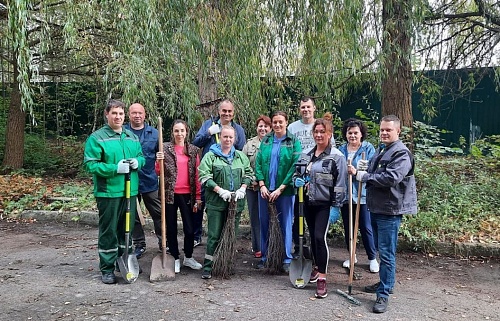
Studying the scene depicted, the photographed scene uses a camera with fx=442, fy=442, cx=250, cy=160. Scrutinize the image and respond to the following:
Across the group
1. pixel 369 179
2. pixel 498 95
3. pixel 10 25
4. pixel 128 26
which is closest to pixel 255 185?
pixel 369 179

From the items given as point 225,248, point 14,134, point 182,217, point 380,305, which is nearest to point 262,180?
point 225,248

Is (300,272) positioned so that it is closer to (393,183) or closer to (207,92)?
(393,183)

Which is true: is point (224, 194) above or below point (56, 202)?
above

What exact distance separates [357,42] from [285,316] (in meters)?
3.83

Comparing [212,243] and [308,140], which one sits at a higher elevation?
[308,140]

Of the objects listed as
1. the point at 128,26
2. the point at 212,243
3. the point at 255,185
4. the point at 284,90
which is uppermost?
the point at 128,26

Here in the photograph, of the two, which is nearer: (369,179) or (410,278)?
(369,179)

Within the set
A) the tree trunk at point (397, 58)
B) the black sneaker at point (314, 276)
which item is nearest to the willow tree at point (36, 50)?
the black sneaker at point (314, 276)

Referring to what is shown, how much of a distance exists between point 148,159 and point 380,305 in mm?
2804

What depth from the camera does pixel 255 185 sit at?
188 inches

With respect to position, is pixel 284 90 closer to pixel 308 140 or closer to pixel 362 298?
pixel 308 140

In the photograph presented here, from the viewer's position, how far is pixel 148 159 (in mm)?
4906

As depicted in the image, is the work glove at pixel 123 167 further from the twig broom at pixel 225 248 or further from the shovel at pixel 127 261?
the twig broom at pixel 225 248

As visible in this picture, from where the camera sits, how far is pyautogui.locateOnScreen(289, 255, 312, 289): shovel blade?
423 centimetres
